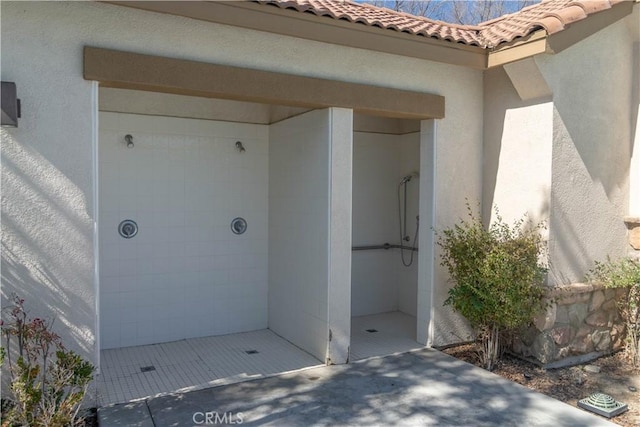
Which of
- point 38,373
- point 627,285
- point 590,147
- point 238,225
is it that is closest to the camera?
point 38,373

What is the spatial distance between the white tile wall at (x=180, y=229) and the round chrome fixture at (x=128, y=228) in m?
0.07

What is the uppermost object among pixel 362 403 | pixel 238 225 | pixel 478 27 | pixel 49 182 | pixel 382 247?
pixel 478 27

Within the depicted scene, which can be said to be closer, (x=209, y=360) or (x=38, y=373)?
(x=38, y=373)

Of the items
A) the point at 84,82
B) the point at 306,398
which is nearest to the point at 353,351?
the point at 306,398

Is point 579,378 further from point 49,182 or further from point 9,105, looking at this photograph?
point 9,105

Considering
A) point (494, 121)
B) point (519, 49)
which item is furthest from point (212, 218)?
point (519, 49)

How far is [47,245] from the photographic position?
5.45 meters

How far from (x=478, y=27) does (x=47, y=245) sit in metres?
7.56

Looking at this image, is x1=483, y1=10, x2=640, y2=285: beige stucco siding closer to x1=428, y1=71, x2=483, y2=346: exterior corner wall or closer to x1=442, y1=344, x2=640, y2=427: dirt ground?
x1=428, y1=71, x2=483, y2=346: exterior corner wall

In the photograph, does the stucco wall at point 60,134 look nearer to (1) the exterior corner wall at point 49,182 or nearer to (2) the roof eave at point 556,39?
(1) the exterior corner wall at point 49,182

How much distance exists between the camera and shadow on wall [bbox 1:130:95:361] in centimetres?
527

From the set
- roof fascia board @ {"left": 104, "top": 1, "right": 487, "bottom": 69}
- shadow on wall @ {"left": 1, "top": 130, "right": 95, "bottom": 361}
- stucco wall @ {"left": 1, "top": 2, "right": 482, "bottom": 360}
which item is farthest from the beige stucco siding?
shadow on wall @ {"left": 1, "top": 130, "right": 95, "bottom": 361}

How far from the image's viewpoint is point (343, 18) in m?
6.54
